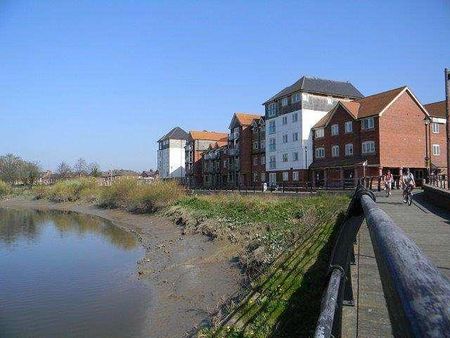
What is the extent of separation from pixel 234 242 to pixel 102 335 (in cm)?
991

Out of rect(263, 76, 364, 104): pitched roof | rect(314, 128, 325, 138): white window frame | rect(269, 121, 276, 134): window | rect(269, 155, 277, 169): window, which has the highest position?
rect(263, 76, 364, 104): pitched roof

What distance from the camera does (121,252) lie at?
79.5ft

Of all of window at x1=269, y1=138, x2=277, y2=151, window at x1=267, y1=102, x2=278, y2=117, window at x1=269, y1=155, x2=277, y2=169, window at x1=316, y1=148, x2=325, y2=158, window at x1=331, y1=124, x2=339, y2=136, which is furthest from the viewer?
window at x1=267, y1=102, x2=278, y2=117

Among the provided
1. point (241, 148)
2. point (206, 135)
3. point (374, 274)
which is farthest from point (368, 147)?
point (206, 135)

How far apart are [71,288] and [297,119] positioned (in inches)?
1659

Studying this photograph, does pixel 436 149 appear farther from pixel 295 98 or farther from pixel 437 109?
pixel 295 98

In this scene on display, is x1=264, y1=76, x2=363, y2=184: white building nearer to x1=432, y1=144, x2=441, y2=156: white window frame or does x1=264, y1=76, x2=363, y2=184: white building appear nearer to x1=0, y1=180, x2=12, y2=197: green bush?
x1=432, y1=144, x2=441, y2=156: white window frame

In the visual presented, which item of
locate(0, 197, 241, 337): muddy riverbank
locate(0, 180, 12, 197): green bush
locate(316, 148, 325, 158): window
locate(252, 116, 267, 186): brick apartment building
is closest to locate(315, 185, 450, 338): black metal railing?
locate(0, 197, 241, 337): muddy riverbank

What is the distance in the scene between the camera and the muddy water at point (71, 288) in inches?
469

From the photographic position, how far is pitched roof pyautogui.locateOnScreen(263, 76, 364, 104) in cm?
5369

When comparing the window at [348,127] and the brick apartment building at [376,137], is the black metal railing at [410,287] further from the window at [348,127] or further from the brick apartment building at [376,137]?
the window at [348,127]

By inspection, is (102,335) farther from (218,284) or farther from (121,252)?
(121,252)

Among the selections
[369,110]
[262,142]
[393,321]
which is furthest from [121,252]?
[262,142]

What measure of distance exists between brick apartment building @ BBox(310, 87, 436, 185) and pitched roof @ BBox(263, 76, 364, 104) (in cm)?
579
